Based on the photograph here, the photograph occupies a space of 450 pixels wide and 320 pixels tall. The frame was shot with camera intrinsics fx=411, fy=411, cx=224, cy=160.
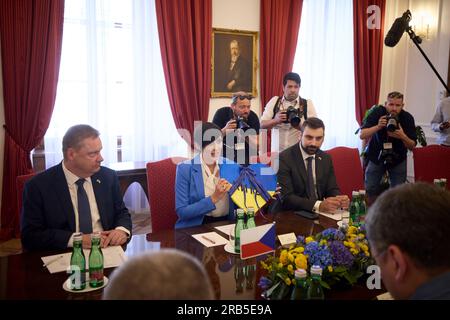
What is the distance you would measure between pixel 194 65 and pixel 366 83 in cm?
290

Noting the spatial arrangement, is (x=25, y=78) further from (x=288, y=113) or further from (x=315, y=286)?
(x=315, y=286)

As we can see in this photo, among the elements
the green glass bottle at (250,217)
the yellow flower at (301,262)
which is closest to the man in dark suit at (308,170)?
the green glass bottle at (250,217)

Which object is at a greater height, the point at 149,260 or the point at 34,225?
the point at 149,260

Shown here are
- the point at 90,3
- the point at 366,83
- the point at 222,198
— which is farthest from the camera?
the point at 366,83

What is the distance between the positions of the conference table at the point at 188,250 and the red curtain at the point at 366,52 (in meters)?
4.72

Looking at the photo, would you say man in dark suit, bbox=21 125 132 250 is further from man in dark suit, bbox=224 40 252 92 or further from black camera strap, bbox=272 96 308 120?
man in dark suit, bbox=224 40 252 92

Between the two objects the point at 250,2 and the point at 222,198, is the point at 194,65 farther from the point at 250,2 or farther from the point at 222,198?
the point at 222,198

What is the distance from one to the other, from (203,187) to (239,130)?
145 centimetres

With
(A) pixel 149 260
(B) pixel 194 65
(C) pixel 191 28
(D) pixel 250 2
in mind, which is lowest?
(A) pixel 149 260

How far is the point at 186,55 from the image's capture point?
496 cm

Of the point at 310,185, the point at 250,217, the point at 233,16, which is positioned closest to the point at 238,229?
the point at 250,217

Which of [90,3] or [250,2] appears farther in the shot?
[250,2]
